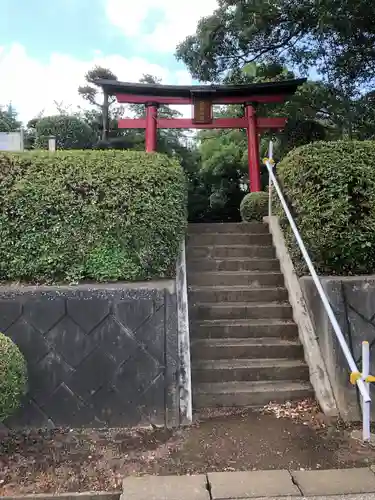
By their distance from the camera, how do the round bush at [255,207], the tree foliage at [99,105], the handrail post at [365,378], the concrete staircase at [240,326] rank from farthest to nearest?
the tree foliage at [99,105] < the round bush at [255,207] < the concrete staircase at [240,326] < the handrail post at [365,378]

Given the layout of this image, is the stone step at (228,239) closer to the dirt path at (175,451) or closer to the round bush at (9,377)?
the dirt path at (175,451)

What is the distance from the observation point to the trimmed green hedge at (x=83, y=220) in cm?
430

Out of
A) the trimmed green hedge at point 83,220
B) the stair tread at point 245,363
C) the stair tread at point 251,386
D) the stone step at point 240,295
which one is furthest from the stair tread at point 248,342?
the trimmed green hedge at point 83,220

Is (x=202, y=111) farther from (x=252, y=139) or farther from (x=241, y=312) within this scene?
(x=241, y=312)

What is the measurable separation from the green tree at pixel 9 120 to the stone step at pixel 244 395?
10749 mm

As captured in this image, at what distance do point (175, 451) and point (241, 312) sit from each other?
1967mm

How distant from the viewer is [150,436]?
3.88 meters

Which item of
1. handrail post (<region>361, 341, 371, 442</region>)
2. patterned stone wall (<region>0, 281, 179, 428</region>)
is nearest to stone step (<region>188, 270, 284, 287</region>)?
patterned stone wall (<region>0, 281, 179, 428</region>)

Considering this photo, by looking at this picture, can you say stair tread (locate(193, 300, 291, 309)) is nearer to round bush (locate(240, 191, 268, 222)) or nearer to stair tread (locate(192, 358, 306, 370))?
stair tread (locate(192, 358, 306, 370))

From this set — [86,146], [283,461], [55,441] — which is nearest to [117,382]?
[55,441]

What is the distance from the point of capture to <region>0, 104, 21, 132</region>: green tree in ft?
41.7

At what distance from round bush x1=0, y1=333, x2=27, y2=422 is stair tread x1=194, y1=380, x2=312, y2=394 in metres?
1.74

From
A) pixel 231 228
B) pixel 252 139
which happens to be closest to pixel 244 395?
pixel 231 228

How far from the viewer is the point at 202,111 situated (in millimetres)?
11820
